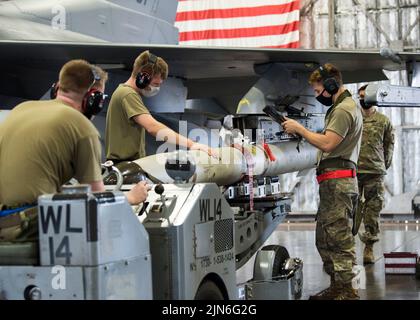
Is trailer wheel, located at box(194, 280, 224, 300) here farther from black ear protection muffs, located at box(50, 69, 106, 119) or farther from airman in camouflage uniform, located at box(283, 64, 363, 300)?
airman in camouflage uniform, located at box(283, 64, 363, 300)

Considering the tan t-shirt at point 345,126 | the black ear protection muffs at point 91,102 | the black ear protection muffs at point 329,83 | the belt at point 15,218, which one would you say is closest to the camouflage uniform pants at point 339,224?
the tan t-shirt at point 345,126

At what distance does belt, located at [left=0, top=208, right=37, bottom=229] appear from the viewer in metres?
3.79

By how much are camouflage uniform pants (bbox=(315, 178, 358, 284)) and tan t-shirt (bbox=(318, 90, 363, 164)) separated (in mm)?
230

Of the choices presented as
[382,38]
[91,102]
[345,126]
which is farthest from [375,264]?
[382,38]

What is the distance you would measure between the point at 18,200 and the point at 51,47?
598 cm

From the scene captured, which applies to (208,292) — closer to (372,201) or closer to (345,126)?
(345,126)

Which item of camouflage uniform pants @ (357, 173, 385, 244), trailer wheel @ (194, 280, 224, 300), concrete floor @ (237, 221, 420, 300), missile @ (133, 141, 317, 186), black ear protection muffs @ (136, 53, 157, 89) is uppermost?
black ear protection muffs @ (136, 53, 157, 89)

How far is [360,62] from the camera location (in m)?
10.9

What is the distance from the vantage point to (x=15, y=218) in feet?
12.5

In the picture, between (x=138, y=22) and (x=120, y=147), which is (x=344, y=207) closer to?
(x=120, y=147)

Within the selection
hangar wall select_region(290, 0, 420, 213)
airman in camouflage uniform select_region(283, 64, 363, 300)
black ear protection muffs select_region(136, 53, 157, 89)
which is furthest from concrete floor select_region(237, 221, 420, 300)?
black ear protection muffs select_region(136, 53, 157, 89)

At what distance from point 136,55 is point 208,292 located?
6187 mm

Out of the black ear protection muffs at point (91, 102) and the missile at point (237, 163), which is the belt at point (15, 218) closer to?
the black ear protection muffs at point (91, 102)
